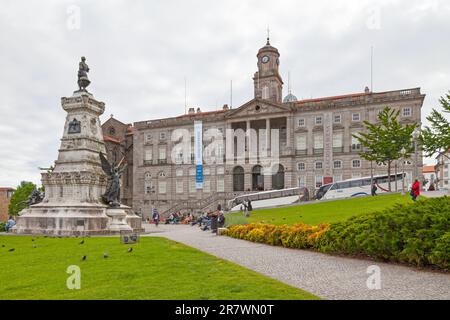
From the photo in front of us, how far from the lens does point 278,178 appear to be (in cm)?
6328

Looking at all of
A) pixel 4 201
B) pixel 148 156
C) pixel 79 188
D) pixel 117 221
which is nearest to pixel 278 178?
pixel 148 156

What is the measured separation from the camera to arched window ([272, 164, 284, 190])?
2471 inches

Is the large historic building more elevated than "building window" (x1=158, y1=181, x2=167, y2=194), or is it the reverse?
the large historic building

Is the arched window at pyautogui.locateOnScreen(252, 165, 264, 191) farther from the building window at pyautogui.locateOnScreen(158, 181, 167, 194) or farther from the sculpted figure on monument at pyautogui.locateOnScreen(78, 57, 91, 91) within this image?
the sculpted figure on monument at pyautogui.locateOnScreen(78, 57, 91, 91)

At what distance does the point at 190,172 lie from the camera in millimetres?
68875

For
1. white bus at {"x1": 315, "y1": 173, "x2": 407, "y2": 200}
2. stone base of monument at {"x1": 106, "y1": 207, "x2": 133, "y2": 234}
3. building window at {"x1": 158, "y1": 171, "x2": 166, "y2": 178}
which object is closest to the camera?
stone base of monument at {"x1": 106, "y1": 207, "x2": 133, "y2": 234}

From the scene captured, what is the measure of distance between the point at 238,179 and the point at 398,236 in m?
55.0

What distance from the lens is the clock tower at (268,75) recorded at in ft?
228

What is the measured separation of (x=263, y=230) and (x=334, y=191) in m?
32.8

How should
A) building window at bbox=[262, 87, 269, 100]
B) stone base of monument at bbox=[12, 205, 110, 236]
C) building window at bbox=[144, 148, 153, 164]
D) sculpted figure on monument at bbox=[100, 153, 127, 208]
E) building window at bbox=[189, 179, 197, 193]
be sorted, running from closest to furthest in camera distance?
stone base of monument at bbox=[12, 205, 110, 236] < sculpted figure on monument at bbox=[100, 153, 127, 208] < building window at bbox=[189, 179, 197, 193] < building window at bbox=[262, 87, 269, 100] < building window at bbox=[144, 148, 153, 164]

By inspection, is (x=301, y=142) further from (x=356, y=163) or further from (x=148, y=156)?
(x=148, y=156)

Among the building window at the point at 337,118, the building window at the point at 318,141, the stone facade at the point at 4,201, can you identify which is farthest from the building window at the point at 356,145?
the stone facade at the point at 4,201

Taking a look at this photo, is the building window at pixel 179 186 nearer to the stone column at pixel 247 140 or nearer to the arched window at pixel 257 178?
the stone column at pixel 247 140

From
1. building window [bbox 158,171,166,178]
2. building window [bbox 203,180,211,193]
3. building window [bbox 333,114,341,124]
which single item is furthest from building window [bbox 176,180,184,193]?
building window [bbox 333,114,341,124]
